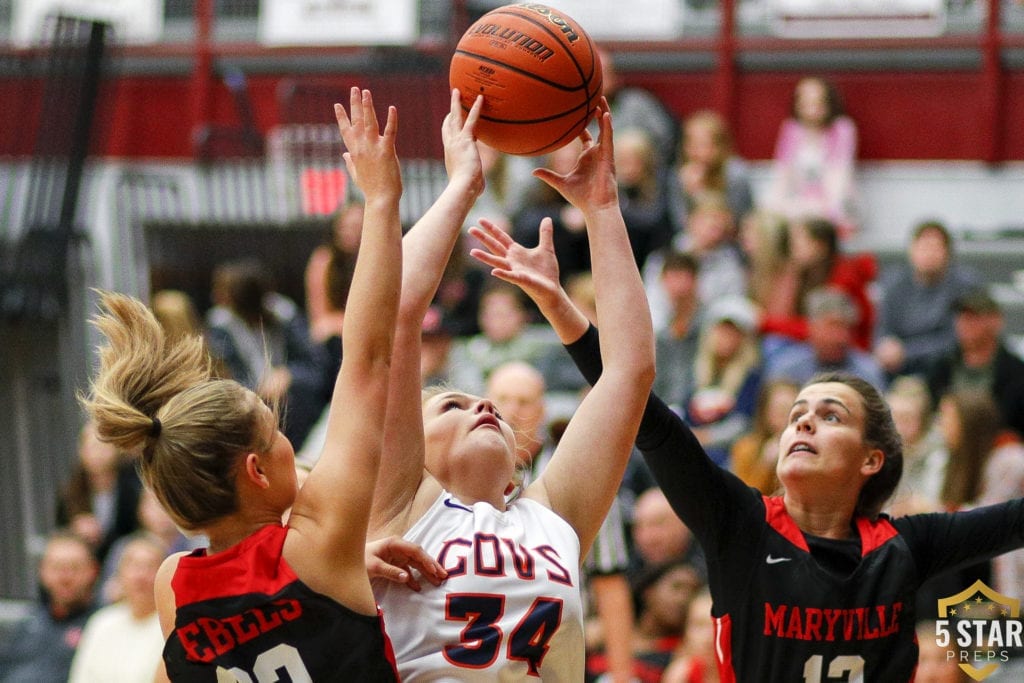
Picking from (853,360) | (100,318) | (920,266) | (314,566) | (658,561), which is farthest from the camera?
(920,266)

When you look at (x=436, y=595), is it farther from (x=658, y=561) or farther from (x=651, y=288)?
(x=651, y=288)

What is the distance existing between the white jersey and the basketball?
934 millimetres

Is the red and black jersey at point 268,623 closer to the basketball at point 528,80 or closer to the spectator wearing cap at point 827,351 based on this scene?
the basketball at point 528,80

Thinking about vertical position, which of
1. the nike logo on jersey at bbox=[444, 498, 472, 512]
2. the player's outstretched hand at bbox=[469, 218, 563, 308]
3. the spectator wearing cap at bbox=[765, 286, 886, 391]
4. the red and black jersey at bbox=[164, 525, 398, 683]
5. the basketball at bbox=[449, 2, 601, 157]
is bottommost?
the spectator wearing cap at bbox=[765, 286, 886, 391]

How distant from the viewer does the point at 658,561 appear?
6.50 meters

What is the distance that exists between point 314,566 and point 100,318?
682mm

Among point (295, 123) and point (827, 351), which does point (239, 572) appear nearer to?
point (827, 351)

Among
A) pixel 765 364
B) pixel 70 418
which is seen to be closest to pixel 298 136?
pixel 70 418

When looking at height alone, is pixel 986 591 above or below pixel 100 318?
below

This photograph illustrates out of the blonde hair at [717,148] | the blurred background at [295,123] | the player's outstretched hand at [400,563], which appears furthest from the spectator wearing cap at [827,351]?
the player's outstretched hand at [400,563]

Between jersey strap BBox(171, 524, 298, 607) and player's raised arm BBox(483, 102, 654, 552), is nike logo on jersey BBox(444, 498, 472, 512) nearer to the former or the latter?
player's raised arm BBox(483, 102, 654, 552)

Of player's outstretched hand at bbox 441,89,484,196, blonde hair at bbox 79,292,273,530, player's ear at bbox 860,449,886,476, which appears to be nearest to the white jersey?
blonde hair at bbox 79,292,273,530

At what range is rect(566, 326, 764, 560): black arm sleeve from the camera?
3559mm

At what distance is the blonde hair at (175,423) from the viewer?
2.87 m
